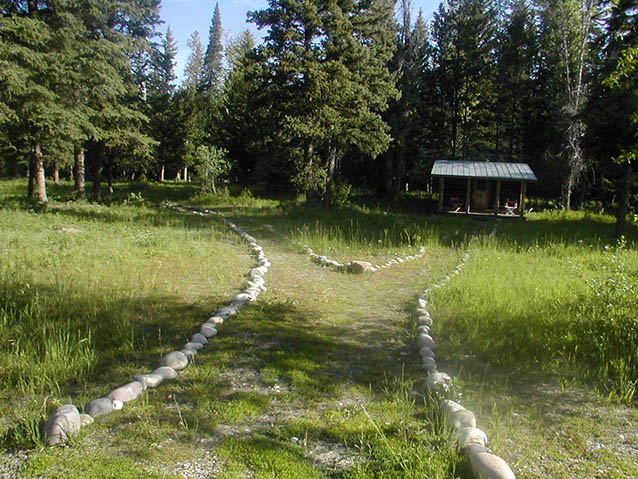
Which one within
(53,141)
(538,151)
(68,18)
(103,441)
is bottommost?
(103,441)

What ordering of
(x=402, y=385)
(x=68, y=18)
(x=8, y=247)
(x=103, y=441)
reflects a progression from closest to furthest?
1. (x=103, y=441)
2. (x=402, y=385)
3. (x=8, y=247)
4. (x=68, y=18)

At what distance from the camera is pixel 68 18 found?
1639 cm

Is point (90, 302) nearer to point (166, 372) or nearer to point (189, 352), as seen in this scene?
point (189, 352)

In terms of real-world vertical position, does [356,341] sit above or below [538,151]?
below

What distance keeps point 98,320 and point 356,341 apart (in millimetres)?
2817

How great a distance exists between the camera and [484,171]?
74.9 feet

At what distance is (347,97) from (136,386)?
56.2ft

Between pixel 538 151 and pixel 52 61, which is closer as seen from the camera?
pixel 52 61

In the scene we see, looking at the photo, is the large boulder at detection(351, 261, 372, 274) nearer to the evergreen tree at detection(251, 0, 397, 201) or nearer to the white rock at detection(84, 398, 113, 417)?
the white rock at detection(84, 398, 113, 417)

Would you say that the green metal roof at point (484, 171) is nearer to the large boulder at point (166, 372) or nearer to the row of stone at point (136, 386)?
the row of stone at point (136, 386)

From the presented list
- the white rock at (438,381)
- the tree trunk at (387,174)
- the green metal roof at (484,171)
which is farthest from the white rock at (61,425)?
the tree trunk at (387,174)

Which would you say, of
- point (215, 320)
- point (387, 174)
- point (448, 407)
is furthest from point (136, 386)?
point (387, 174)

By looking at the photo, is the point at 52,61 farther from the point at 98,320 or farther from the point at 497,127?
the point at 497,127

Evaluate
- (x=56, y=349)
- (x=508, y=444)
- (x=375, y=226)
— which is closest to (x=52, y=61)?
(x=375, y=226)
